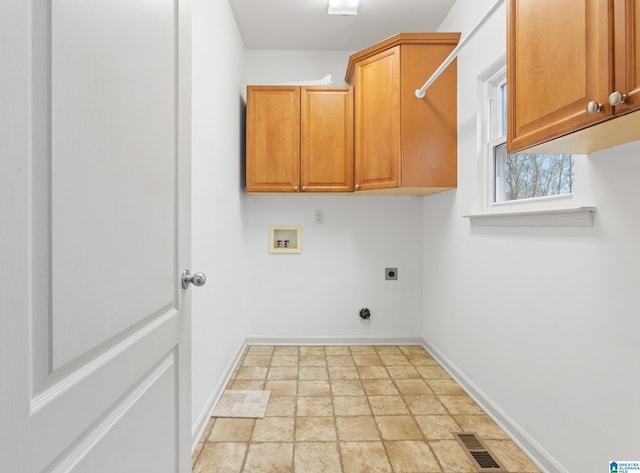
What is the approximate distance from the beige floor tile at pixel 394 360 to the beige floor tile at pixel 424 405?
1.73 ft

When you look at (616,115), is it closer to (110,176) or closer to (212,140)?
(110,176)

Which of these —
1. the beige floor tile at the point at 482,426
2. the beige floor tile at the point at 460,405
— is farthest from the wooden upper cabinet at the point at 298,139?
the beige floor tile at the point at 482,426

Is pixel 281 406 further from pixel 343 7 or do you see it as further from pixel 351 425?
pixel 343 7

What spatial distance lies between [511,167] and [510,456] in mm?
1470

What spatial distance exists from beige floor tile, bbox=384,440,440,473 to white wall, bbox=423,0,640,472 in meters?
0.47

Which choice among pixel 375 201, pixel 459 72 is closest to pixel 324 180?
pixel 375 201

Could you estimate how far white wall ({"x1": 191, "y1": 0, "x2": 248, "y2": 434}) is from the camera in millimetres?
1786

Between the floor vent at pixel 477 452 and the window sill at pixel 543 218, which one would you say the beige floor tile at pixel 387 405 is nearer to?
the floor vent at pixel 477 452

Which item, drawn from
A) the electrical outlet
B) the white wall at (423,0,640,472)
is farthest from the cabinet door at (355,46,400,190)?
the electrical outlet

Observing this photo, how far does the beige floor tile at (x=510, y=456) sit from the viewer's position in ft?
5.08

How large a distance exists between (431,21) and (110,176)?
2.92m

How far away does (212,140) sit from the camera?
2.08m

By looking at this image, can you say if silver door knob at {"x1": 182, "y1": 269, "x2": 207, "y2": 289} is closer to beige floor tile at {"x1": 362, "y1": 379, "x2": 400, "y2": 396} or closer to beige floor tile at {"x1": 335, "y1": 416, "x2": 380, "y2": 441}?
beige floor tile at {"x1": 335, "y1": 416, "x2": 380, "y2": 441}

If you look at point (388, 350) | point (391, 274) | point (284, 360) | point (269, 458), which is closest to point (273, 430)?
point (269, 458)
